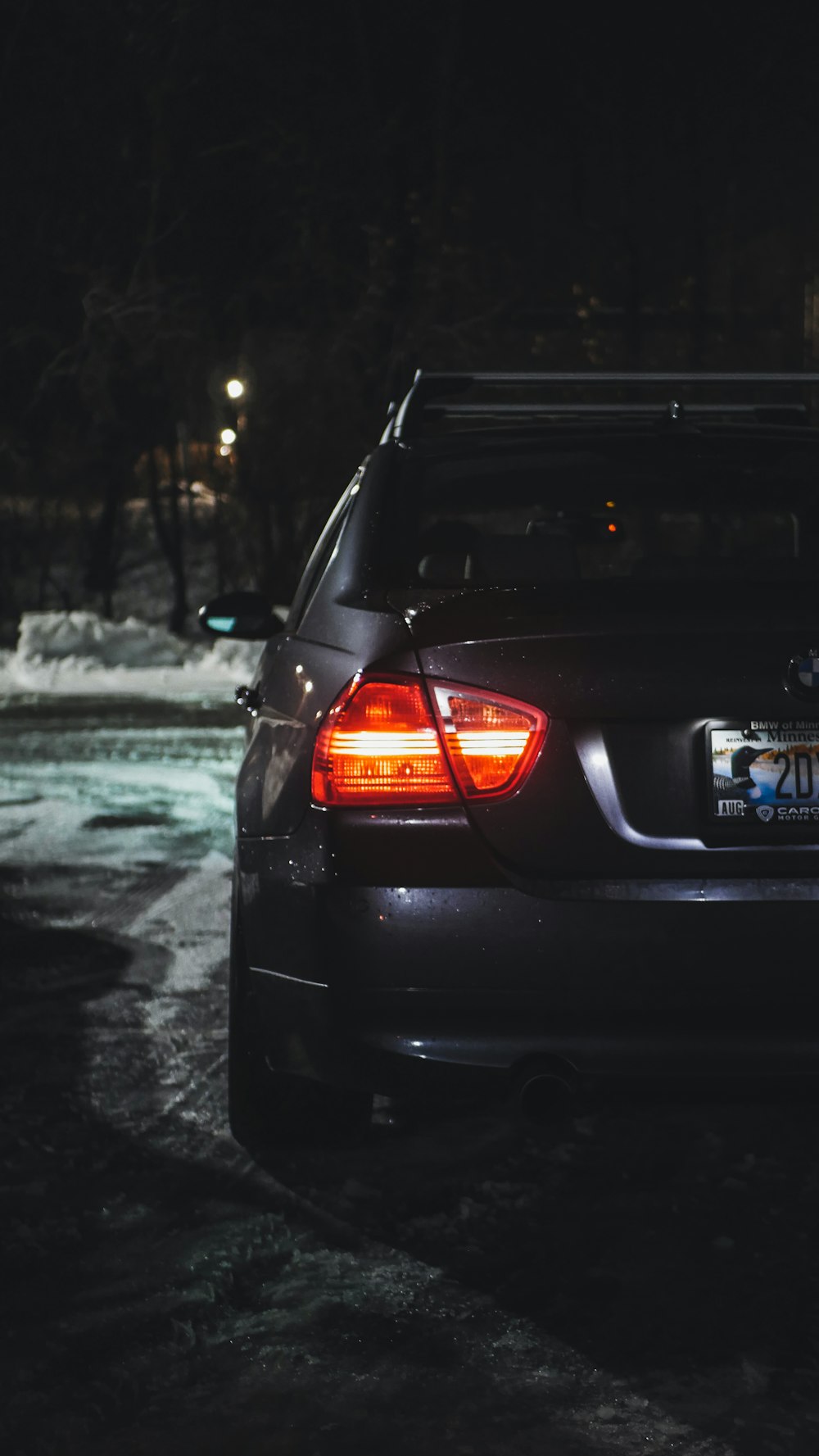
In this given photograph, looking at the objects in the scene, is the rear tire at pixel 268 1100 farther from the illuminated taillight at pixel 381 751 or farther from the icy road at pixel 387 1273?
the illuminated taillight at pixel 381 751

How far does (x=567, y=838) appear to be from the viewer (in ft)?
11.6

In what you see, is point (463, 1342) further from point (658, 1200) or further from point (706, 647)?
point (706, 647)

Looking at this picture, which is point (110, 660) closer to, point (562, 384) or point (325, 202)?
point (325, 202)

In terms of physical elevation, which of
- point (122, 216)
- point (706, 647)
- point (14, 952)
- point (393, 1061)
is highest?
point (122, 216)

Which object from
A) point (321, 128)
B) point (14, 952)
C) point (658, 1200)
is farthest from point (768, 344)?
point (658, 1200)

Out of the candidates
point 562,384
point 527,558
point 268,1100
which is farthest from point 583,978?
point 562,384

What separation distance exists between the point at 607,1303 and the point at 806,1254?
488 millimetres

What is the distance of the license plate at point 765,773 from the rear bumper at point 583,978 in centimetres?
13

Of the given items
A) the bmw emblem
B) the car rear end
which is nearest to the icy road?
the car rear end

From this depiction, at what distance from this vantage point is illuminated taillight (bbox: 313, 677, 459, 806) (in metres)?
3.61

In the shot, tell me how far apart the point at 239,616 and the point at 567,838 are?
8.05ft

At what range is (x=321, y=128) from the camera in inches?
1088

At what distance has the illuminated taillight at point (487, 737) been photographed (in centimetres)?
357

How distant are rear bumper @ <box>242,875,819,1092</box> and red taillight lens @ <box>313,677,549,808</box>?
0.19 m
